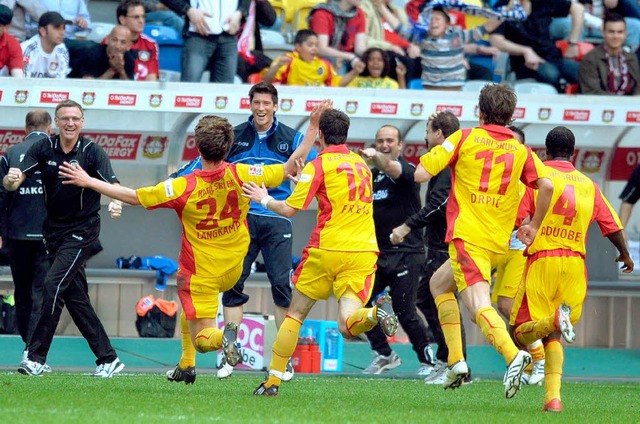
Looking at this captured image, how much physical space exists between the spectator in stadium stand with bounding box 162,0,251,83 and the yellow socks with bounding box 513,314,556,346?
270 inches

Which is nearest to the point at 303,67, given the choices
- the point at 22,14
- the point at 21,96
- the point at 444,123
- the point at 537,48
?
the point at 22,14

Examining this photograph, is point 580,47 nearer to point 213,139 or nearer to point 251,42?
point 251,42

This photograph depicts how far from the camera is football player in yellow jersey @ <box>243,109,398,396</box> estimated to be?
28.7 feet

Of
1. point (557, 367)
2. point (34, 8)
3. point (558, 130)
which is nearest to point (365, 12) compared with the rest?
point (34, 8)

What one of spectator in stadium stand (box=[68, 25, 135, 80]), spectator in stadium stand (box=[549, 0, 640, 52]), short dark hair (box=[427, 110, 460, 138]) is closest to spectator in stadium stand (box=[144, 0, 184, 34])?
spectator in stadium stand (box=[68, 25, 135, 80])

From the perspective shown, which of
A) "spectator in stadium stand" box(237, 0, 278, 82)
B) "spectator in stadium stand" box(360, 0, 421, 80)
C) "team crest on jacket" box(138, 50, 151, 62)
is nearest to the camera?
"team crest on jacket" box(138, 50, 151, 62)

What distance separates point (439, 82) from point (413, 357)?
3.80m

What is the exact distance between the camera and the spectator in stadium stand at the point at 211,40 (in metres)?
14.6

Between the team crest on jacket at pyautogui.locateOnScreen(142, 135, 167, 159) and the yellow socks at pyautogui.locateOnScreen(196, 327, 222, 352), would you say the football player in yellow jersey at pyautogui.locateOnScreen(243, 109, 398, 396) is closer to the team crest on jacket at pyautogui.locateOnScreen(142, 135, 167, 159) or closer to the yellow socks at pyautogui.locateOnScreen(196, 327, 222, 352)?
the yellow socks at pyautogui.locateOnScreen(196, 327, 222, 352)

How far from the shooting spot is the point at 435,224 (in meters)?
11.4

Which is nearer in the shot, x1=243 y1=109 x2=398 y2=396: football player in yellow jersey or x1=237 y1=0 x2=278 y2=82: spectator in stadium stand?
x1=243 y1=109 x2=398 y2=396: football player in yellow jersey

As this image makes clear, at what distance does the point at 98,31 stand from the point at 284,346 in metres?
8.56

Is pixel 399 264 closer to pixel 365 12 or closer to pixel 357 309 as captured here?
pixel 357 309

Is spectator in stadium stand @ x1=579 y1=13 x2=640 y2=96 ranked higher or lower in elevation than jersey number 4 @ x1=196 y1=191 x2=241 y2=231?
higher
